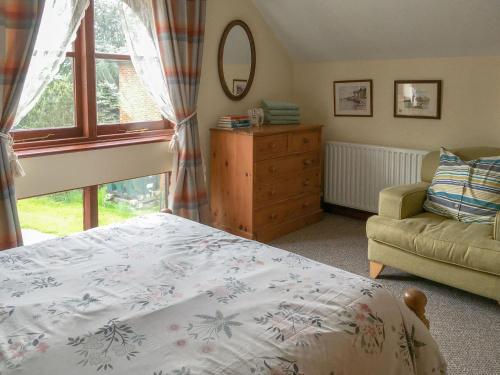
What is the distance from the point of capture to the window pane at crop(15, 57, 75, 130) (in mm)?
3227

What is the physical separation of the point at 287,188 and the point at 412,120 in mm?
1271

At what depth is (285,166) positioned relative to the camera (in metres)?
4.26

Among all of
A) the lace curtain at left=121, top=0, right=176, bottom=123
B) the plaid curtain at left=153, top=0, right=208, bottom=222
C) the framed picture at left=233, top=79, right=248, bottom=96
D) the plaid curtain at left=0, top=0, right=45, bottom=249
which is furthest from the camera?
the framed picture at left=233, top=79, right=248, bottom=96

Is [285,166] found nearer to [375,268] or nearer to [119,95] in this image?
[375,268]

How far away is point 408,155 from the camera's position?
13.9 ft

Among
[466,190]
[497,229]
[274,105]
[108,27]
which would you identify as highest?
[108,27]

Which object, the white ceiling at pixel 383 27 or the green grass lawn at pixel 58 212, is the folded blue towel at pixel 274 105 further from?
the green grass lawn at pixel 58 212

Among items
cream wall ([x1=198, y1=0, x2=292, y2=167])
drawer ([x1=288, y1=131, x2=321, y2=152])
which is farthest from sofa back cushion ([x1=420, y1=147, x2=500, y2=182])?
cream wall ([x1=198, y1=0, x2=292, y2=167])

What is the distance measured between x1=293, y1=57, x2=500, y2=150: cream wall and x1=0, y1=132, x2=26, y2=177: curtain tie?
9.96 ft

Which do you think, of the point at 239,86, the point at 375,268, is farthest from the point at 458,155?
the point at 239,86

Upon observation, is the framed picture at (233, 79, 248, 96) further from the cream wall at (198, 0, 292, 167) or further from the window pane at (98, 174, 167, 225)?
the window pane at (98, 174, 167, 225)

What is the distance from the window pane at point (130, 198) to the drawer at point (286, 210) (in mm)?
836

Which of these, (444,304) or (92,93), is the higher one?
(92,93)

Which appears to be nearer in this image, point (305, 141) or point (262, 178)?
point (262, 178)
